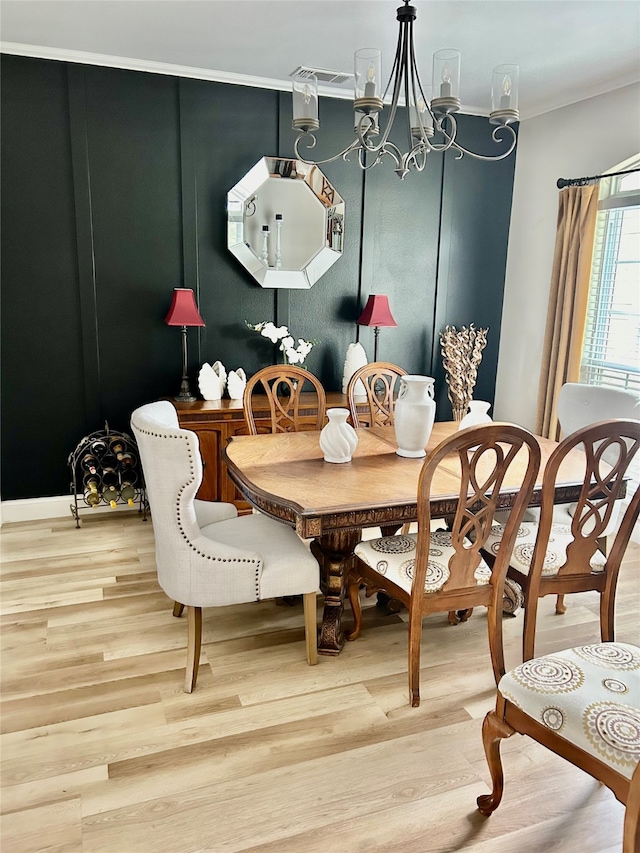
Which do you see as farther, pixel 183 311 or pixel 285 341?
pixel 285 341

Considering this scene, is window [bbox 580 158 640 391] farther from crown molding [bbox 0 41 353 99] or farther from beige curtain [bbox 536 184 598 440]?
crown molding [bbox 0 41 353 99]

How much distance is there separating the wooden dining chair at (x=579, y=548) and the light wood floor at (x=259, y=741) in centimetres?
39

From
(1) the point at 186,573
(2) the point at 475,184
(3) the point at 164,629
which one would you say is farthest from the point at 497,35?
(3) the point at 164,629

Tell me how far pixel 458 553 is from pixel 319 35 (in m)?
2.73

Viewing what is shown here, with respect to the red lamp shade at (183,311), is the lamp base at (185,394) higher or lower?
lower

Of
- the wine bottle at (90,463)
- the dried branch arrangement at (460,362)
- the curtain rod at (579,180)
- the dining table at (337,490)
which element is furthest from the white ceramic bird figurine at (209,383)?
the curtain rod at (579,180)

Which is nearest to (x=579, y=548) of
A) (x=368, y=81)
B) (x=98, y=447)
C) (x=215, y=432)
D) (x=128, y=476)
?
(x=368, y=81)

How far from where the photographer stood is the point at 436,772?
2.01 m

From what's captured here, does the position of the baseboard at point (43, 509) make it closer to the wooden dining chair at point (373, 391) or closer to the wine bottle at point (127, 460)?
the wine bottle at point (127, 460)

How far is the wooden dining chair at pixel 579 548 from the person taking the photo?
2217mm

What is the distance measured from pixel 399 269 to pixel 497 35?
1.72 m

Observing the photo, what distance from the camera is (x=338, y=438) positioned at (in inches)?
107

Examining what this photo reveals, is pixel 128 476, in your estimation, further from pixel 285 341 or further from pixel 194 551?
pixel 194 551

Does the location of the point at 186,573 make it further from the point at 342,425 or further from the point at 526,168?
the point at 526,168
